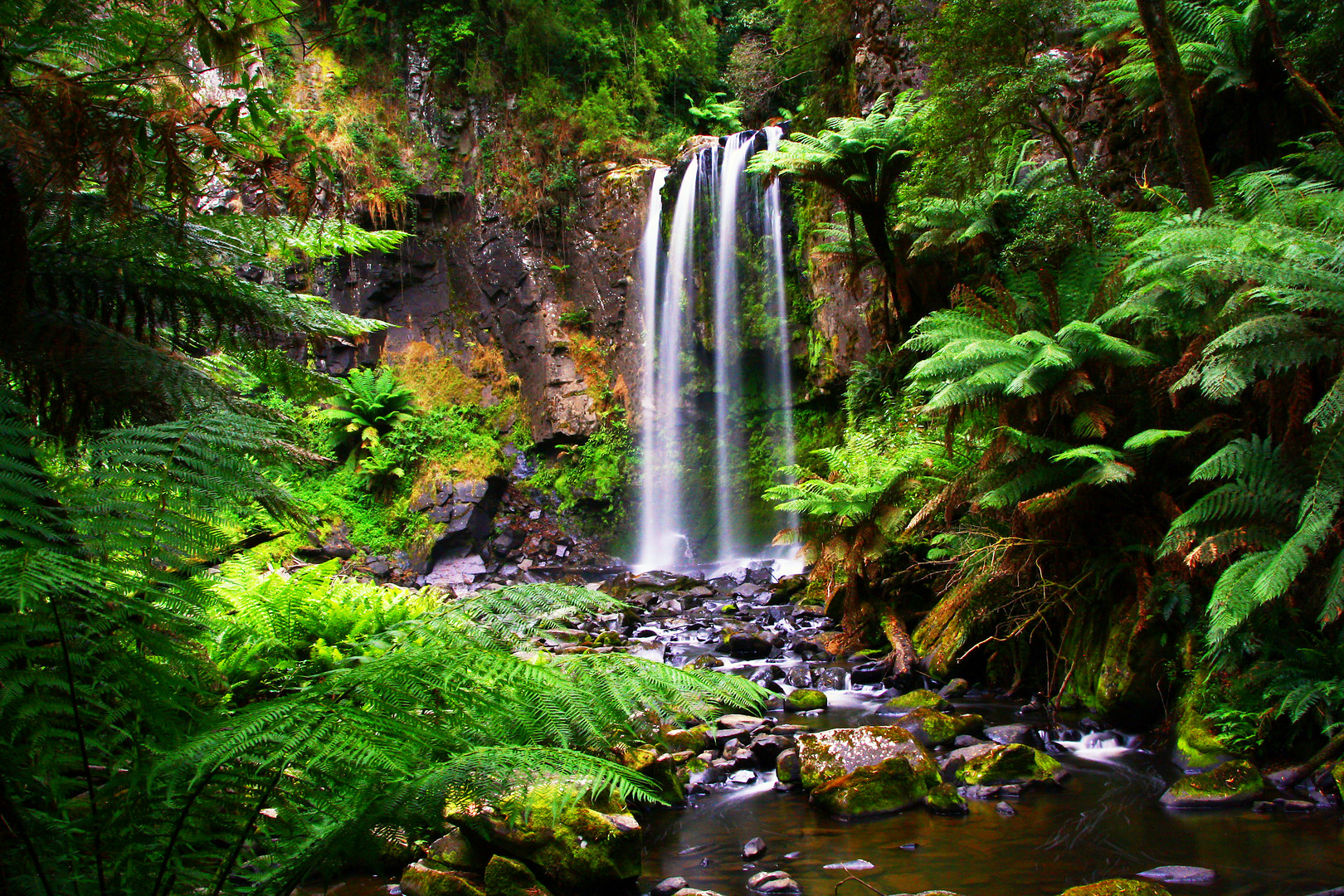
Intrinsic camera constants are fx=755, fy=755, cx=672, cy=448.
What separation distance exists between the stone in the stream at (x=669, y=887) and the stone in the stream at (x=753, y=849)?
329mm

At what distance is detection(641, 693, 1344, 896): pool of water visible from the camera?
260 cm

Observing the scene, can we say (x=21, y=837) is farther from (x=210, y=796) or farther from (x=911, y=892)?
(x=911, y=892)

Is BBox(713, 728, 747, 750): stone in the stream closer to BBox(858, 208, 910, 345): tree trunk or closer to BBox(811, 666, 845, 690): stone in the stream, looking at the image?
BBox(811, 666, 845, 690): stone in the stream

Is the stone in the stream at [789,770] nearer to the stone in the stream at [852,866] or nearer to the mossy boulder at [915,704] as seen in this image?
the stone in the stream at [852,866]

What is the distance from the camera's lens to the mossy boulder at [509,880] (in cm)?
249

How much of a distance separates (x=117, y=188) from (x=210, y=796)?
4.49ft

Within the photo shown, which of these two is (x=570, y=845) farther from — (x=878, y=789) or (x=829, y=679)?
(x=829, y=679)

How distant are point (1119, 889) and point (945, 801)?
969 mm

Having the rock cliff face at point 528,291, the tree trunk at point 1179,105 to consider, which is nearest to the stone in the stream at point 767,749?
the tree trunk at point 1179,105

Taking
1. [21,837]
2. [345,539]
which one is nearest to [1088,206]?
[21,837]

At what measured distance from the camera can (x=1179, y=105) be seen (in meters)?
4.45

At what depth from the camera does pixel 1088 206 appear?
18.9 ft

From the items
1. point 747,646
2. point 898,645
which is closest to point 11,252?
point 898,645

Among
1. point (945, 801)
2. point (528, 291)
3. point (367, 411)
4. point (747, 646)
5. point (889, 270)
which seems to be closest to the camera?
point (945, 801)
